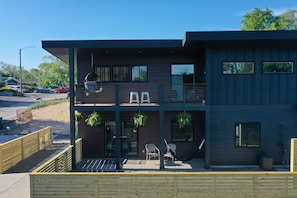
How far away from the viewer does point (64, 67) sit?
74.7 meters

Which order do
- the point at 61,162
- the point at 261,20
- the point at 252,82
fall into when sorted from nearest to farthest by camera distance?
the point at 61,162, the point at 252,82, the point at 261,20

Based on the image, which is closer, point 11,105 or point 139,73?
point 139,73

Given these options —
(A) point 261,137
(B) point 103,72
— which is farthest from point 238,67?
(B) point 103,72

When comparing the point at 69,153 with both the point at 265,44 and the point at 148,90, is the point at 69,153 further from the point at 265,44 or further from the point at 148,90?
the point at 265,44

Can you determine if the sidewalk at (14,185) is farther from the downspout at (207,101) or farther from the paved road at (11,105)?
the paved road at (11,105)

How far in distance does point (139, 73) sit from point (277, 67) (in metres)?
6.44

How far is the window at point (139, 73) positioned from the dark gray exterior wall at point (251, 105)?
3401mm

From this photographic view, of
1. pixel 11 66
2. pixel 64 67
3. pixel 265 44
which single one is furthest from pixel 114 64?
pixel 11 66

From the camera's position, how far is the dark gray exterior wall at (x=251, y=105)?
10156mm

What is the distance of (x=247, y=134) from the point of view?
1045cm

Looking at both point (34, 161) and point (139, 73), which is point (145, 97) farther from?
point (34, 161)

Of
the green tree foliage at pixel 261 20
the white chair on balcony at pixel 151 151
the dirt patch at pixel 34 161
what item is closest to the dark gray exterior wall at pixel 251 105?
the white chair on balcony at pixel 151 151

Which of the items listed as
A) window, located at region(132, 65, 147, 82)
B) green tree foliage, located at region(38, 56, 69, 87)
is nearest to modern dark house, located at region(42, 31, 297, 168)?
window, located at region(132, 65, 147, 82)

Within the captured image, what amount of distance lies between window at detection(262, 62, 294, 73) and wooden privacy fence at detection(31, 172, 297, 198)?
529cm
